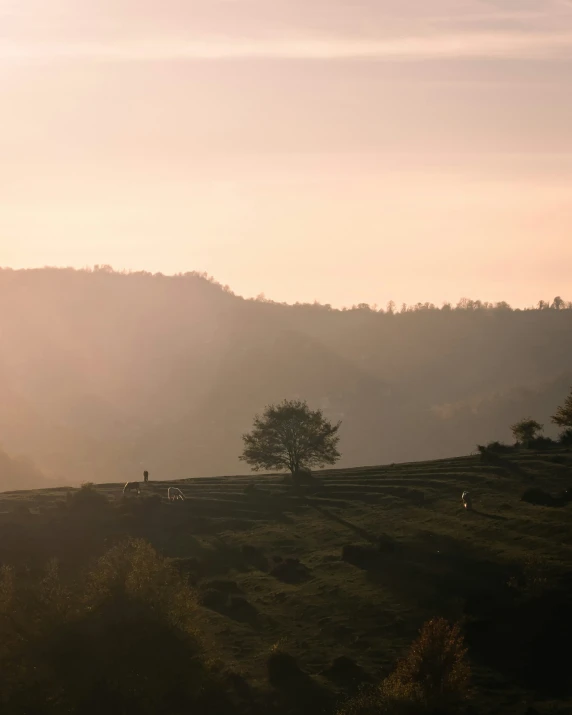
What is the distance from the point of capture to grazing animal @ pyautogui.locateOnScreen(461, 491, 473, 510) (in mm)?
90250

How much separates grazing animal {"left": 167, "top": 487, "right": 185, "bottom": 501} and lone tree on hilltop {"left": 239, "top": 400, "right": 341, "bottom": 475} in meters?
15.9

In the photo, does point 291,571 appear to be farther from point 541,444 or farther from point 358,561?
point 541,444

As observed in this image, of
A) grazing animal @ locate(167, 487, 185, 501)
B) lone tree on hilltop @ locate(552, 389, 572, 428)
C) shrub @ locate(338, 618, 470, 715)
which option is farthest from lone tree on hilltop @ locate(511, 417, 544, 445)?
shrub @ locate(338, 618, 470, 715)

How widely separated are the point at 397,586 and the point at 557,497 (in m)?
24.5

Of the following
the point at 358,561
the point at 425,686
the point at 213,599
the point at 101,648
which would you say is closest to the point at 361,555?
the point at 358,561

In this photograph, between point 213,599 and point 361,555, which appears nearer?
point 213,599

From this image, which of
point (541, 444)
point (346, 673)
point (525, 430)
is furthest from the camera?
point (525, 430)

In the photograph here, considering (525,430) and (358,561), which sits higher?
(525,430)

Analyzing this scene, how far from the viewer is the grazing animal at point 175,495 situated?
374 ft

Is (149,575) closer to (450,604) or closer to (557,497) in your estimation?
(450,604)

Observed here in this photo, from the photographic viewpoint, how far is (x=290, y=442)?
427 ft

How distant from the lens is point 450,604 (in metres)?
66.4

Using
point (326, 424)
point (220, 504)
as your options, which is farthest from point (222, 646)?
point (326, 424)

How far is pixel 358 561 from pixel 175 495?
4074cm
